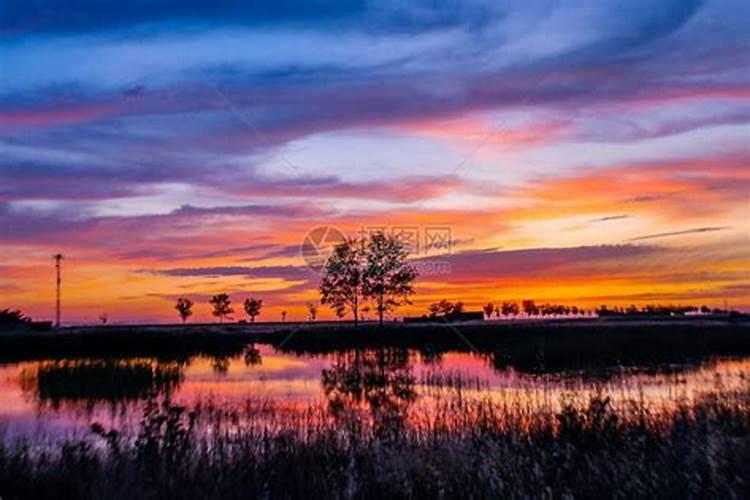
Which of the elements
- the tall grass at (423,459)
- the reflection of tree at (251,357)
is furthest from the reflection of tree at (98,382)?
the tall grass at (423,459)

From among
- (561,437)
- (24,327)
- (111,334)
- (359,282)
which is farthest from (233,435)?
(24,327)

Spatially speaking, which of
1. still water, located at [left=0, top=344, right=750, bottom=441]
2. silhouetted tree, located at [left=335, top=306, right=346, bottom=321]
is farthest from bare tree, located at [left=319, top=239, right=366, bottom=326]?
still water, located at [left=0, top=344, right=750, bottom=441]

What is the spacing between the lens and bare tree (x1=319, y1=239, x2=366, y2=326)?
9169 centimetres

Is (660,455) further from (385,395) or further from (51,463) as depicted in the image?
(385,395)

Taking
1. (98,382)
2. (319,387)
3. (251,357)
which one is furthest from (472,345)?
(98,382)

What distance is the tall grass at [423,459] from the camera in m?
10.4

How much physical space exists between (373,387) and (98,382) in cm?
1088

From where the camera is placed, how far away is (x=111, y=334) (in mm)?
60750

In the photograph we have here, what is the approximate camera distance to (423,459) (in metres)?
13.3

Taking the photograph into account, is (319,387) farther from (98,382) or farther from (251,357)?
(251,357)

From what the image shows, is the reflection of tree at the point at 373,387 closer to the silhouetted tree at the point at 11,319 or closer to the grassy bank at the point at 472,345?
the grassy bank at the point at 472,345

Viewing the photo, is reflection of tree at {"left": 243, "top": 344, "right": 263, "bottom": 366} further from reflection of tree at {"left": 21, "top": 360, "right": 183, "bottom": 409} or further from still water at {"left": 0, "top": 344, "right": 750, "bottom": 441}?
reflection of tree at {"left": 21, "top": 360, "right": 183, "bottom": 409}

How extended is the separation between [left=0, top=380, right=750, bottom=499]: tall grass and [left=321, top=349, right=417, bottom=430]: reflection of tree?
2.73m

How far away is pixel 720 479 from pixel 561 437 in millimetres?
6847
